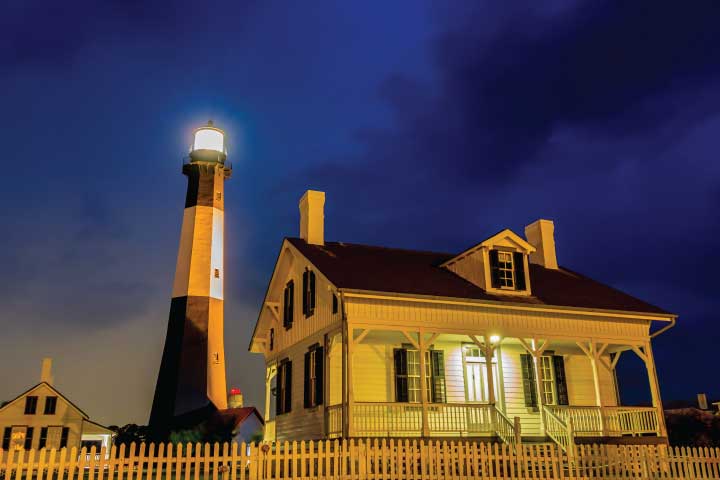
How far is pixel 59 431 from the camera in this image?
39.9 meters

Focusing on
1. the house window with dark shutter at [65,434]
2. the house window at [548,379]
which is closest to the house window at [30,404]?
the house window with dark shutter at [65,434]

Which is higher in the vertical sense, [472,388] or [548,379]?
[548,379]

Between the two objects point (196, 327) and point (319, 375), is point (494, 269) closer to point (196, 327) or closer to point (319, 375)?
point (319, 375)

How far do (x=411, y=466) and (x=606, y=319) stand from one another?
32.8 ft

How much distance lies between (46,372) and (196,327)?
13.4 metres

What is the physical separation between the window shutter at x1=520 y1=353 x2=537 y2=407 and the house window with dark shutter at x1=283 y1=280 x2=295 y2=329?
7.86 metres

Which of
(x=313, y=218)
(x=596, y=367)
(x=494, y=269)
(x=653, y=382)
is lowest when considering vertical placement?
(x=653, y=382)

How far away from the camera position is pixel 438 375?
1988 cm

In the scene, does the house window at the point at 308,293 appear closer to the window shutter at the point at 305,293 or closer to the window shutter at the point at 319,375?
the window shutter at the point at 305,293

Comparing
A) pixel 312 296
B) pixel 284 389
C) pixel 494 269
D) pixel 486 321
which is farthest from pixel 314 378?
pixel 494 269

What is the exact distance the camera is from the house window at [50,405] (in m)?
39.9

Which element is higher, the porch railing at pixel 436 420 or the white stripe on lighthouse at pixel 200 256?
the white stripe on lighthouse at pixel 200 256

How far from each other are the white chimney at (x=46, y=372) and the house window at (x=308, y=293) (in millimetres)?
27250

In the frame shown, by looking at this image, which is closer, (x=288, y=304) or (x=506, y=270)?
(x=506, y=270)
